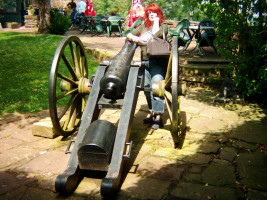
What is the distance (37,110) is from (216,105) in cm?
338

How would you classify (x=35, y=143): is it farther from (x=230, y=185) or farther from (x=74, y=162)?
(x=230, y=185)

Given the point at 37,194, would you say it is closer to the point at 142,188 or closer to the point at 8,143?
the point at 142,188

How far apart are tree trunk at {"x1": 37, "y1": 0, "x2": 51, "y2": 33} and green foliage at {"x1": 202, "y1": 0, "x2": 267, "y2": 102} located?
382 inches

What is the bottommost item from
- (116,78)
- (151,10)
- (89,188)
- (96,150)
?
(89,188)

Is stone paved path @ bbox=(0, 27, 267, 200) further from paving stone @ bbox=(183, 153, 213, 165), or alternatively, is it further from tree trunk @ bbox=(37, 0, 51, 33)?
tree trunk @ bbox=(37, 0, 51, 33)

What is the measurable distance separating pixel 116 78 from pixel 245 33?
3131 mm

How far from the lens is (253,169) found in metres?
3.26

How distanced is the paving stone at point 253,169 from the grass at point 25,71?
11.8 ft

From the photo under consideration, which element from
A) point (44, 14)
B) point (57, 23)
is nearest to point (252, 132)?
point (57, 23)

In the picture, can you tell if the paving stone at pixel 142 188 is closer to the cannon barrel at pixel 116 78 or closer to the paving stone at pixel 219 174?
the paving stone at pixel 219 174

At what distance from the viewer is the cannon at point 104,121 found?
2.84m

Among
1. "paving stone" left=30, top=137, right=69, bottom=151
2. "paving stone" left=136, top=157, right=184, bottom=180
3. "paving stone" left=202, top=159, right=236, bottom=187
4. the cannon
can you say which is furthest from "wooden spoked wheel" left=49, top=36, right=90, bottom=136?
"paving stone" left=202, top=159, right=236, bottom=187

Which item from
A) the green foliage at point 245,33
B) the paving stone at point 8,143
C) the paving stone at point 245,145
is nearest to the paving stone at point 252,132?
the paving stone at point 245,145

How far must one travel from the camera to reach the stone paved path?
2814 mm
